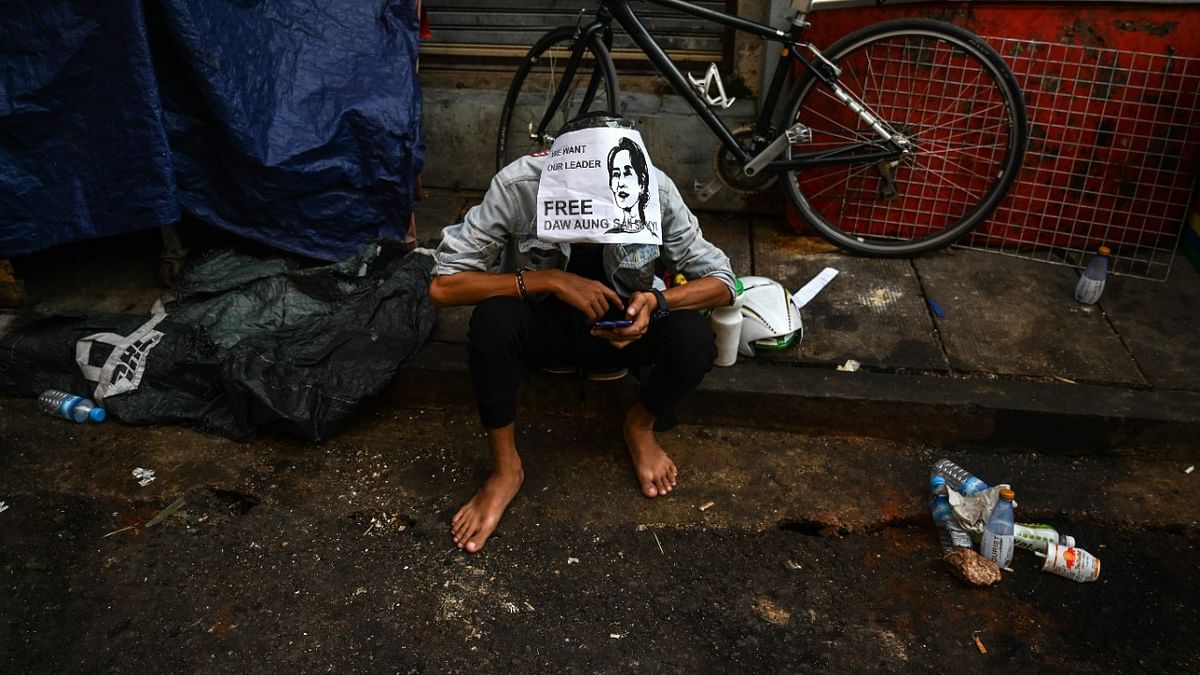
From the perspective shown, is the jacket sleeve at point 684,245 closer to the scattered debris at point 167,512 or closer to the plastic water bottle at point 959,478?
the plastic water bottle at point 959,478

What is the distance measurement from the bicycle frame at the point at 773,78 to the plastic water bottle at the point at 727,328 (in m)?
1.00

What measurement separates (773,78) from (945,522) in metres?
2.06

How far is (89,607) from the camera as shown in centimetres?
246

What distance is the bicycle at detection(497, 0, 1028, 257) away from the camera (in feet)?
11.8

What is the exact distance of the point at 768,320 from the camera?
3.21m

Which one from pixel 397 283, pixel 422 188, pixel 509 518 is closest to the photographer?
pixel 509 518

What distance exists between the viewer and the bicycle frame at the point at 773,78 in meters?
3.59

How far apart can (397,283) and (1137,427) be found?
109 inches

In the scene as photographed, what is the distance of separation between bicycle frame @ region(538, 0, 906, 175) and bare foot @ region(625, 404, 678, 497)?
4.81 feet

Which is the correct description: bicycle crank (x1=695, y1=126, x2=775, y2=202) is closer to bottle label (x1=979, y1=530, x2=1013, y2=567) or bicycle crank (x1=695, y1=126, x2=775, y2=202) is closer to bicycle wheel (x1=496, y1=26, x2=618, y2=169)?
bicycle wheel (x1=496, y1=26, x2=618, y2=169)

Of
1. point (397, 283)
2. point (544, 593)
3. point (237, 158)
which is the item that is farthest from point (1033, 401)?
point (237, 158)

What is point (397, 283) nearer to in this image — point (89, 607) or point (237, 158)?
point (237, 158)

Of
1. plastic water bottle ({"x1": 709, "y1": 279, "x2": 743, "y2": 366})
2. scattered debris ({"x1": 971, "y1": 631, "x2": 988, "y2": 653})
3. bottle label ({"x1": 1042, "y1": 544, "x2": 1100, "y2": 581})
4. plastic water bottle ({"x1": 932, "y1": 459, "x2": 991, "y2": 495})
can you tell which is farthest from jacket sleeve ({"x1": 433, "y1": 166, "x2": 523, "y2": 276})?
bottle label ({"x1": 1042, "y1": 544, "x2": 1100, "y2": 581})

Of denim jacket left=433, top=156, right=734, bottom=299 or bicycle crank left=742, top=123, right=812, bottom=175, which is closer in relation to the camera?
denim jacket left=433, top=156, right=734, bottom=299
